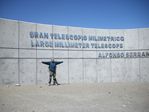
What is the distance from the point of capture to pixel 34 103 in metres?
10.5

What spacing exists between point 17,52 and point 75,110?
426 inches

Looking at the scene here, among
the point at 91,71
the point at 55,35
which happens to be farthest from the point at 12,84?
the point at 91,71

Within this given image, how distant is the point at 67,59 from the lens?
22016 mm

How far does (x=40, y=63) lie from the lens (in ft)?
67.2

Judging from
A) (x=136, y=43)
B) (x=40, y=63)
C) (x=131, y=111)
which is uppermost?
(x=136, y=43)

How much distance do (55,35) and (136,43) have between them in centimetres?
762

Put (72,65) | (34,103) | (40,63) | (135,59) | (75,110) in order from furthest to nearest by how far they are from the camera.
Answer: (135,59)
(72,65)
(40,63)
(34,103)
(75,110)

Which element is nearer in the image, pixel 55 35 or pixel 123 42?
pixel 55 35

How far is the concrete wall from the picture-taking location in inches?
739

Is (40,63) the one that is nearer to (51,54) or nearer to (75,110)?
(51,54)

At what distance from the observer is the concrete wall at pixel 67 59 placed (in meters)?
18.8

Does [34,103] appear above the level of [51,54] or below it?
below

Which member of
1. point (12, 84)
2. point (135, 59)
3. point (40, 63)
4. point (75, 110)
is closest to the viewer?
point (75, 110)

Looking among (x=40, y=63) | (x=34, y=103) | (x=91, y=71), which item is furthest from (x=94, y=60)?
(x=34, y=103)
